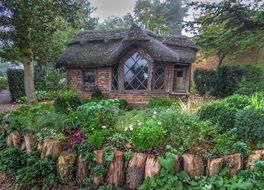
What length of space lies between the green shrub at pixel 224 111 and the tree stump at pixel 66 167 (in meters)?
3.14

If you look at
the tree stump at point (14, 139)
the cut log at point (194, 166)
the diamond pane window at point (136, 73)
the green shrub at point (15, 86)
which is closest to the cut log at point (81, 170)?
the cut log at point (194, 166)

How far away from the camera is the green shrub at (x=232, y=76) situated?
14.5m

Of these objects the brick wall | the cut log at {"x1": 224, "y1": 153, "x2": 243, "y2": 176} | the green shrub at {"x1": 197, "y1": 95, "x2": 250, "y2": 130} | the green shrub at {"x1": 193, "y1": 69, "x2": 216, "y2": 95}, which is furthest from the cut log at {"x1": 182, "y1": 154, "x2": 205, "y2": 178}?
the green shrub at {"x1": 193, "y1": 69, "x2": 216, "y2": 95}

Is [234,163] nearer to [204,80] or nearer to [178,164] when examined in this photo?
[178,164]

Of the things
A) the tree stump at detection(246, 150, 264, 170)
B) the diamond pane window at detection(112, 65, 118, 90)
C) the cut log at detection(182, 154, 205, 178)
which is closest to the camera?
the tree stump at detection(246, 150, 264, 170)

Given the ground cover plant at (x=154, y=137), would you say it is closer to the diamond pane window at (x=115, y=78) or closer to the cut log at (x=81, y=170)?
the cut log at (x=81, y=170)

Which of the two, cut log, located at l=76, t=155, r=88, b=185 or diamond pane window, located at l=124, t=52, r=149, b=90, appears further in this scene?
diamond pane window, located at l=124, t=52, r=149, b=90

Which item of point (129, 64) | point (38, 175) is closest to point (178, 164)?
point (38, 175)

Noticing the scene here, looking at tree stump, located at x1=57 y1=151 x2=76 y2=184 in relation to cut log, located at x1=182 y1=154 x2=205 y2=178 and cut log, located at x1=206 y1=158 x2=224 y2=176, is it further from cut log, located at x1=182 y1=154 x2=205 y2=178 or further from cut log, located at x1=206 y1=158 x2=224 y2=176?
cut log, located at x1=206 y1=158 x2=224 y2=176

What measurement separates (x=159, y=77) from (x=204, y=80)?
5208mm

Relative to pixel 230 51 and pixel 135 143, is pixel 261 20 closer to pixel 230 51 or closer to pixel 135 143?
pixel 135 143

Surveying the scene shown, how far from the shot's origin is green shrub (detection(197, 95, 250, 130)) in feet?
19.7

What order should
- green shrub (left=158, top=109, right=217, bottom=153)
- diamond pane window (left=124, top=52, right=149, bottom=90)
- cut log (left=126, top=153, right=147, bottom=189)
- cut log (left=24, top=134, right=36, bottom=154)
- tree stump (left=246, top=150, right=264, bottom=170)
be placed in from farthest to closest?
diamond pane window (left=124, top=52, right=149, bottom=90)
cut log (left=24, top=134, right=36, bottom=154)
green shrub (left=158, top=109, right=217, bottom=153)
cut log (left=126, top=153, right=147, bottom=189)
tree stump (left=246, top=150, right=264, bottom=170)

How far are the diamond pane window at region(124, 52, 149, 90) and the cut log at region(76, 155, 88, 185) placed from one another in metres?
8.55
